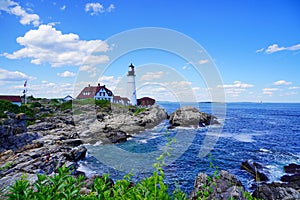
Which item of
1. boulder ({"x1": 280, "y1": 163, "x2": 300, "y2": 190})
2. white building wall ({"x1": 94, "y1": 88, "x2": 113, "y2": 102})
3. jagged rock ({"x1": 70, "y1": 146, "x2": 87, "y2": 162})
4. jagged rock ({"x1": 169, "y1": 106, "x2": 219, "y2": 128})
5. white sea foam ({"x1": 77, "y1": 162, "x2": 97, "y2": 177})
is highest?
white building wall ({"x1": 94, "y1": 88, "x2": 113, "y2": 102})

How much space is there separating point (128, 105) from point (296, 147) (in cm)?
3421

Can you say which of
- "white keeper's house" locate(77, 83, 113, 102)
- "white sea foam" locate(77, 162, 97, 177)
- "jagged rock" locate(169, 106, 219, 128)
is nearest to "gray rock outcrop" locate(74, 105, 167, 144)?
"jagged rock" locate(169, 106, 219, 128)

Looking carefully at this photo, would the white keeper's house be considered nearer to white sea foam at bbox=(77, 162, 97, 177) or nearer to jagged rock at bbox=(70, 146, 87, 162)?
jagged rock at bbox=(70, 146, 87, 162)

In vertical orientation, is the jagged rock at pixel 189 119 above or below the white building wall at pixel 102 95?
below

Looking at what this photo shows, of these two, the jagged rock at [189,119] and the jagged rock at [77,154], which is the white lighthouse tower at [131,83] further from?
the jagged rock at [77,154]

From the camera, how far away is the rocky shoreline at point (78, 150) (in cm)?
788

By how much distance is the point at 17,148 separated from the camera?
59.5ft

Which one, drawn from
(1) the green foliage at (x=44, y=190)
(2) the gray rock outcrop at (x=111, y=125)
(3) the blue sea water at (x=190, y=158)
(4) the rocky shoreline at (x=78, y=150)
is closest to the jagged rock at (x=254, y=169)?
(4) the rocky shoreline at (x=78, y=150)

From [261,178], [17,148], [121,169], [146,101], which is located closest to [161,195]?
[121,169]

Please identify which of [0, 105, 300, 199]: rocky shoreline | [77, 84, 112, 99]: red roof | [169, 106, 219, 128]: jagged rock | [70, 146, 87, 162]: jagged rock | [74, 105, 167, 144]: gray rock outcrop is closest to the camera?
[0, 105, 300, 199]: rocky shoreline

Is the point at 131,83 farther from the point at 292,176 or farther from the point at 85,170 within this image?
the point at 292,176

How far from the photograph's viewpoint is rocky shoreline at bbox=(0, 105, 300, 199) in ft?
25.9

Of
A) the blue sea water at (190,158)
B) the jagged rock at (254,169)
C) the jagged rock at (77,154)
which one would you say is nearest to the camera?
the blue sea water at (190,158)

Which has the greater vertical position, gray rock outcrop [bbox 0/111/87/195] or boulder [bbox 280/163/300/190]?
gray rock outcrop [bbox 0/111/87/195]
